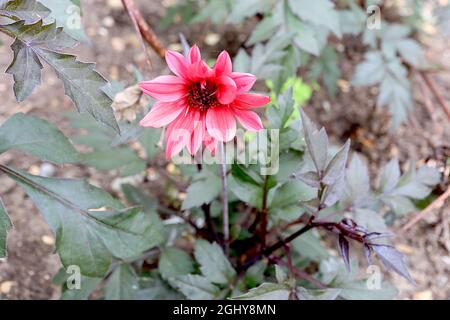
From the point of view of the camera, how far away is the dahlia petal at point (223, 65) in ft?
3.40

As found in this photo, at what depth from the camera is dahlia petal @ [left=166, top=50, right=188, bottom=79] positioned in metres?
1.07

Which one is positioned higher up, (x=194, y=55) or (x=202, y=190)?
(x=194, y=55)

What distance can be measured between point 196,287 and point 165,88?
57cm

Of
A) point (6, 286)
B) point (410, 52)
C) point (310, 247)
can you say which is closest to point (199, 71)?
point (310, 247)

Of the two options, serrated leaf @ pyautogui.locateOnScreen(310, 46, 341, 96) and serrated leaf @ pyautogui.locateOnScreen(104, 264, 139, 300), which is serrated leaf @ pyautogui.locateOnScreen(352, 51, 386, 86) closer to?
serrated leaf @ pyautogui.locateOnScreen(310, 46, 341, 96)

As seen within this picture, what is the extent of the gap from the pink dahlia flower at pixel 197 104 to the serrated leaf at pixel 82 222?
289 millimetres

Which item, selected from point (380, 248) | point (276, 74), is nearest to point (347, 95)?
point (276, 74)

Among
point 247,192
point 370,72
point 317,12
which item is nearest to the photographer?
point 247,192

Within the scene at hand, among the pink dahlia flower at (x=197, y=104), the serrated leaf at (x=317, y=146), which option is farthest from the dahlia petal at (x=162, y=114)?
the serrated leaf at (x=317, y=146)

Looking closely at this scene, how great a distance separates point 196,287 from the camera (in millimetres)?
1467

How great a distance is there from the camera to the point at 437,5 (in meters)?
2.43

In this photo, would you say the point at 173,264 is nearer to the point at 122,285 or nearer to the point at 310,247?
the point at 122,285

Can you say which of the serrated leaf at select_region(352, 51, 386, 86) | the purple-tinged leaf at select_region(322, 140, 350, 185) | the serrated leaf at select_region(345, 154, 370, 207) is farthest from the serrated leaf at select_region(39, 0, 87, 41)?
the serrated leaf at select_region(352, 51, 386, 86)

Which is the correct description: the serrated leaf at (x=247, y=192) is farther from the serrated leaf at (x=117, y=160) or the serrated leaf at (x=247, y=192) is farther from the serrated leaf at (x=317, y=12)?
the serrated leaf at (x=317, y=12)
